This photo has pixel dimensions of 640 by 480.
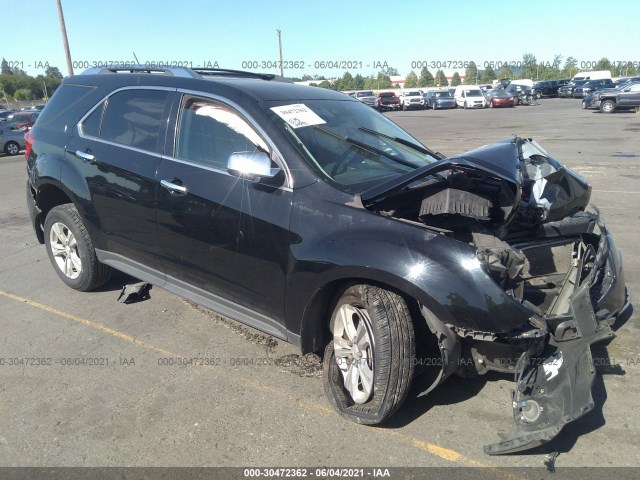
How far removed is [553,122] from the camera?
83.4 ft

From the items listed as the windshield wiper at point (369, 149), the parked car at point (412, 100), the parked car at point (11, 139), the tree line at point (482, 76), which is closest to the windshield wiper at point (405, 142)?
the windshield wiper at point (369, 149)

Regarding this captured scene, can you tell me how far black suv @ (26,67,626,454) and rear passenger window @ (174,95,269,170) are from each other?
0.03ft

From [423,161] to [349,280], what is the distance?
1.43 metres

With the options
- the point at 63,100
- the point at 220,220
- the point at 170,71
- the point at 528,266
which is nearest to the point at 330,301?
the point at 220,220

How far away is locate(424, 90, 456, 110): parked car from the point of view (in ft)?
149

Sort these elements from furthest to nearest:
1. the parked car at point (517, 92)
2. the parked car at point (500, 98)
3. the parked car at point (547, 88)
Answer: the parked car at point (547, 88)
the parked car at point (517, 92)
the parked car at point (500, 98)

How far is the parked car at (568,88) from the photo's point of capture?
51531mm

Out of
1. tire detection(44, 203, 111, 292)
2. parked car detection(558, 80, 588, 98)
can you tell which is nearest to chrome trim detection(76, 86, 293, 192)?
tire detection(44, 203, 111, 292)

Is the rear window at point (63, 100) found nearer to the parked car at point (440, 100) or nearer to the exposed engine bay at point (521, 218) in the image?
the exposed engine bay at point (521, 218)

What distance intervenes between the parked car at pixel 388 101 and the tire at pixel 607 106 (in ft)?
58.9

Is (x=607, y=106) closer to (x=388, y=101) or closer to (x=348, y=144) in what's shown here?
(x=388, y=101)

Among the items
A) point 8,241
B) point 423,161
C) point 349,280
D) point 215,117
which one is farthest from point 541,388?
point 8,241

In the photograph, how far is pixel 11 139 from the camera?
21.1 metres

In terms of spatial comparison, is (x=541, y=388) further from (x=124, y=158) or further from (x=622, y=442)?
(x=124, y=158)
